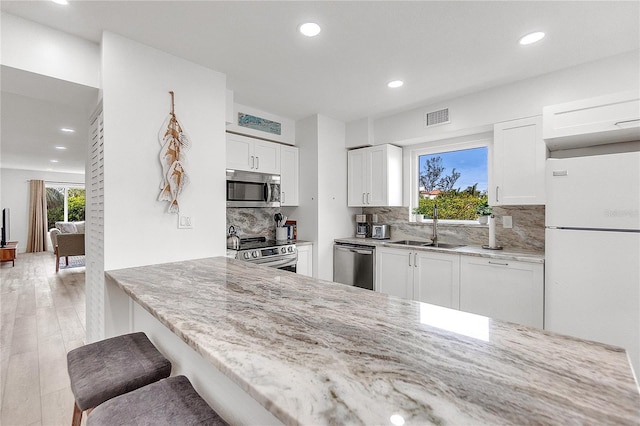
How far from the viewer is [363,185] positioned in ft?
13.3

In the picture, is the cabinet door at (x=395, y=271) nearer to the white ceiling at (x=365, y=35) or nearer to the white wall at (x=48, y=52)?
the white ceiling at (x=365, y=35)

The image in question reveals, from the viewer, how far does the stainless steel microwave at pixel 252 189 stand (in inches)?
130

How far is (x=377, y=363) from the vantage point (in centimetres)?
77

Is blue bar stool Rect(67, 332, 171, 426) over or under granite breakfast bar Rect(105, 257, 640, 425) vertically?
under

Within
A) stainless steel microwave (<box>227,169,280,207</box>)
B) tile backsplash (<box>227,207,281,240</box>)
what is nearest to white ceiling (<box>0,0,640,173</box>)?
stainless steel microwave (<box>227,169,280,207</box>)

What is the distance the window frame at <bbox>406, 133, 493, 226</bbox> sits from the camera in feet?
11.1

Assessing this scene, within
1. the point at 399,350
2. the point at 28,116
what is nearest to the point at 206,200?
the point at 399,350

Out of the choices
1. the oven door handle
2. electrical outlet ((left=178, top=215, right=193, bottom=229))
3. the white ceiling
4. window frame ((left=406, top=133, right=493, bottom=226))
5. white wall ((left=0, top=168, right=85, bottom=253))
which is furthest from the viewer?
white wall ((left=0, top=168, right=85, bottom=253))

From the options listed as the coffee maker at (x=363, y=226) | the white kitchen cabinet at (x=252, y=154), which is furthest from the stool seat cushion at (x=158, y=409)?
the coffee maker at (x=363, y=226)

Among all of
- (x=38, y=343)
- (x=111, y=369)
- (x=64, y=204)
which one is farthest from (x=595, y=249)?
(x=64, y=204)

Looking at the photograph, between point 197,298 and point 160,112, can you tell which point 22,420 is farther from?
point 160,112

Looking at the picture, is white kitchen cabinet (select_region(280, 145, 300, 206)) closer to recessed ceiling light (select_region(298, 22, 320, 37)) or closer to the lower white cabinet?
the lower white cabinet

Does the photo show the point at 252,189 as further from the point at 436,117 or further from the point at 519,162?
the point at 519,162

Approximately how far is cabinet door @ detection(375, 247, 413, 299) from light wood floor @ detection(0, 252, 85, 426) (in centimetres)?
293
